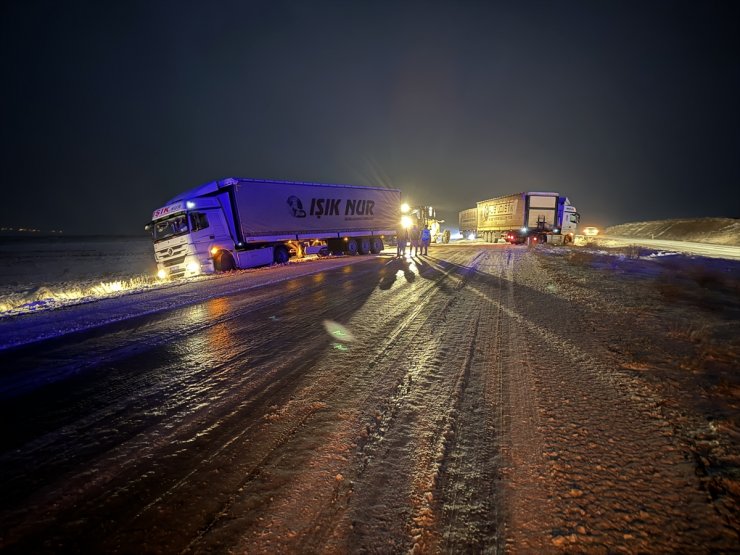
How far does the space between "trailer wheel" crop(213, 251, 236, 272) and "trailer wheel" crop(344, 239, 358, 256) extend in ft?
26.3

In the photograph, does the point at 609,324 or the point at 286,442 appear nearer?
the point at 286,442

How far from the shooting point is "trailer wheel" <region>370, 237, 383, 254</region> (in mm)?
22773

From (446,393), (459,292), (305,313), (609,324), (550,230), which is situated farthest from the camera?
(550,230)

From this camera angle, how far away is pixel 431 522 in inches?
67.6

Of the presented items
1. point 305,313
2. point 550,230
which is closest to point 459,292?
point 305,313

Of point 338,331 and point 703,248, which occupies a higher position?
point 338,331

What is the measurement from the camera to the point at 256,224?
52.2ft

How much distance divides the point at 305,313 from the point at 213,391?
2.95 m

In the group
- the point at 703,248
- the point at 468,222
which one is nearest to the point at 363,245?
the point at 703,248

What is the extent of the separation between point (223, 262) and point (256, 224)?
2532mm

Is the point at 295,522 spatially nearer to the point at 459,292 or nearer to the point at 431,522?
the point at 431,522

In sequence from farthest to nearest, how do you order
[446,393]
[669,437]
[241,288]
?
[241,288] → [446,393] → [669,437]

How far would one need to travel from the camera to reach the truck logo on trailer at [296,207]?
1747 cm

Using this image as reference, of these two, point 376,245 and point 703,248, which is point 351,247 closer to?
point 376,245
